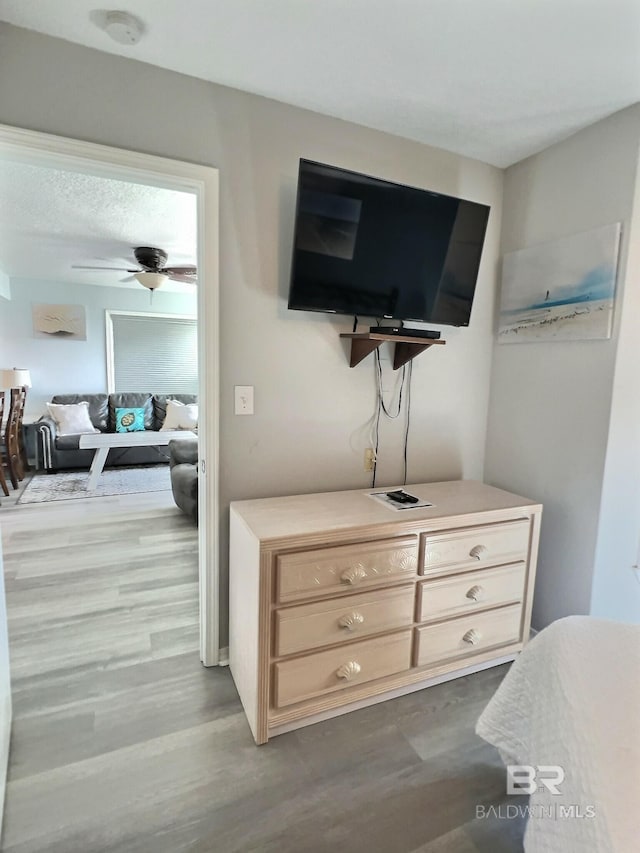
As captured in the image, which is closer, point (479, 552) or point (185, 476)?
point (479, 552)

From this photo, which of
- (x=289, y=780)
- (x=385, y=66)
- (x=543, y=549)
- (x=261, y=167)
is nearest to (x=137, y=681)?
(x=289, y=780)

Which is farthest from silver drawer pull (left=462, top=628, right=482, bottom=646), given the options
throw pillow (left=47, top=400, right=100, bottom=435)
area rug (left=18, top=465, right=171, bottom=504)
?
throw pillow (left=47, top=400, right=100, bottom=435)

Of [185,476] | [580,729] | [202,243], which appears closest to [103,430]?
[185,476]

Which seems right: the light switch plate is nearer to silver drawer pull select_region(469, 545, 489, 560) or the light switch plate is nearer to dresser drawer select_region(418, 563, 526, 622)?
dresser drawer select_region(418, 563, 526, 622)

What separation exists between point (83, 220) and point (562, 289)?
135 inches

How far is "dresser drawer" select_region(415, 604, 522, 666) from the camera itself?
185cm

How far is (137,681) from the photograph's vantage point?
1.91 m

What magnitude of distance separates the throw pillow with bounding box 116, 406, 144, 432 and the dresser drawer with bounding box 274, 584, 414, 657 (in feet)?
16.9

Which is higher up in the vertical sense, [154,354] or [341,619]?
[154,354]

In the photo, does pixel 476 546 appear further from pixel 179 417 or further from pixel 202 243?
pixel 179 417

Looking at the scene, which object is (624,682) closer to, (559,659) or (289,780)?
(559,659)

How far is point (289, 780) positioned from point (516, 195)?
2794mm

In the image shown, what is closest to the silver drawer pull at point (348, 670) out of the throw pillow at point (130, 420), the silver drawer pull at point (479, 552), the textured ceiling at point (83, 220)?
the silver drawer pull at point (479, 552)

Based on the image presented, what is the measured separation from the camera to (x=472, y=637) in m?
1.93
